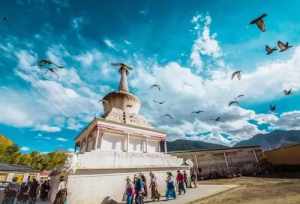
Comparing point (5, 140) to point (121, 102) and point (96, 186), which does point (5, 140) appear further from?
point (96, 186)

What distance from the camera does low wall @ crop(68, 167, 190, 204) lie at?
1058cm

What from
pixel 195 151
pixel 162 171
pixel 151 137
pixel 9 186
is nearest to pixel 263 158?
pixel 195 151

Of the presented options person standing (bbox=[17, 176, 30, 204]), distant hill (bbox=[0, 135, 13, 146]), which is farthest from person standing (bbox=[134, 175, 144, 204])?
distant hill (bbox=[0, 135, 13, 146])

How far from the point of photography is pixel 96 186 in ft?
37.7

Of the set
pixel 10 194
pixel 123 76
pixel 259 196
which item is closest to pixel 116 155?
pixel 10 194

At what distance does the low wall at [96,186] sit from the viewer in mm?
10578

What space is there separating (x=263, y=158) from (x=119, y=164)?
101ft

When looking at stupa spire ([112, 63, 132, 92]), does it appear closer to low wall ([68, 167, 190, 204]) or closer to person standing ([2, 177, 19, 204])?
low wall ([68, 167, 190, 204])

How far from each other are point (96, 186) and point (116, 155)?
3.13 m

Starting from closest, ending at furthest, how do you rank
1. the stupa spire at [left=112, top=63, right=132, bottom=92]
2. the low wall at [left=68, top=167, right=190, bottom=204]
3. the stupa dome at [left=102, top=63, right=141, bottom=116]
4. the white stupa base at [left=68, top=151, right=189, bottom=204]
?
the low wall at [left=68, top=167, right=190, bottom=204]
the white stupa base at [left=68, top=151, right=189, bottom=204]
the stupa dome at [left=102, top=63, right=141, bottom=116]
the stupa spire at [left=112, top=63, right=132, bottom=92]

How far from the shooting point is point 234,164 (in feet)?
104

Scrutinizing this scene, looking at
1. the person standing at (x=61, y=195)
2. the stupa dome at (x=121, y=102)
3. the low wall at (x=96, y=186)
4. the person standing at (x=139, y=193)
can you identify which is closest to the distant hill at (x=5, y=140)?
the stupa dome at (x=121, y=102)

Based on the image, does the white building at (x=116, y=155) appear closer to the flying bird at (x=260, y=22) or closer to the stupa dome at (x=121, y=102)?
the stupa dome at (x=121, y=102)

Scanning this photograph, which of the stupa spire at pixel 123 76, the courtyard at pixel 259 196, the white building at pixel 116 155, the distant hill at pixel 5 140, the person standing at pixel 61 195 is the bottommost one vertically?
the courtyard at pixel 259 196
